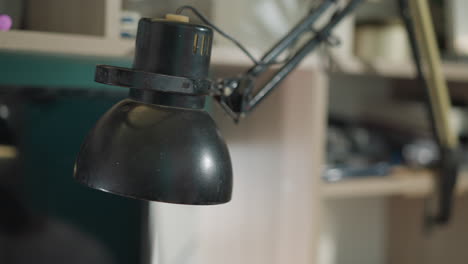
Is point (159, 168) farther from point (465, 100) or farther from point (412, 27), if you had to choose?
point (465, 100)

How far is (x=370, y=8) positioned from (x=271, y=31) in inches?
25.8

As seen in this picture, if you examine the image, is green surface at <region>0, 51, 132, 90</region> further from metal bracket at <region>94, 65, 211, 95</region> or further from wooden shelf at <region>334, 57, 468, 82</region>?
metal bracket at <region>94, 65, 211, 95</region>

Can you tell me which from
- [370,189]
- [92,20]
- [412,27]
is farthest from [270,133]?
[92,20]

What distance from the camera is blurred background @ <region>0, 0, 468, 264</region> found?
2.72 ft

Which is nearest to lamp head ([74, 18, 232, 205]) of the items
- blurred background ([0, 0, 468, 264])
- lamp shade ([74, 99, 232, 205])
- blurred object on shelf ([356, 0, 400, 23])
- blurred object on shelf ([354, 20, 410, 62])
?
lamp shade ([74, 99, 232, 205])

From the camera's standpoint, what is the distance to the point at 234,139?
47.1 inches

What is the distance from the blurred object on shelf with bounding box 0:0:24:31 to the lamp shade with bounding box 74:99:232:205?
1.07 ft

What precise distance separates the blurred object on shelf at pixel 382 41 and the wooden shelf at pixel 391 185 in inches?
9.8

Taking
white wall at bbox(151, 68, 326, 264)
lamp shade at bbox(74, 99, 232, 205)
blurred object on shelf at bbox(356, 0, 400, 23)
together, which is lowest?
white wall at bbox(151, 68, 326, 264)

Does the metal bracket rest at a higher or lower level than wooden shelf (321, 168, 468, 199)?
higher

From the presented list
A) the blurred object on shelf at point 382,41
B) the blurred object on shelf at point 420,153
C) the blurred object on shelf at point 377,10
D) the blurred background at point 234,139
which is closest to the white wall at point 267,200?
the blurred background at point 234,139

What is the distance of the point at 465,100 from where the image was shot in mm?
1528

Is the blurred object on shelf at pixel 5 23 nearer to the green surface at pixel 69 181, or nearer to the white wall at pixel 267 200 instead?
the green surface at pixel 69 181

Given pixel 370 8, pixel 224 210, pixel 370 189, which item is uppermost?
pixel 370 8
